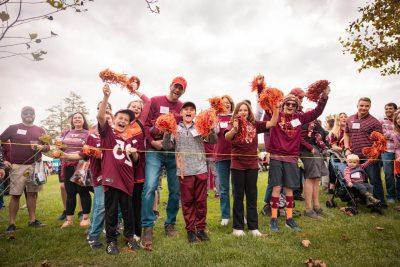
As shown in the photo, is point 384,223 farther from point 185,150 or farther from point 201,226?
point 185,150

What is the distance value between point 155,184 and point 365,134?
5222 millimetres

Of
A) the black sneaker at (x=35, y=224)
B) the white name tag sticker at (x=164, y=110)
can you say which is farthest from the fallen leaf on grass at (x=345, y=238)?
the black sneaker at (x=35, y=224)

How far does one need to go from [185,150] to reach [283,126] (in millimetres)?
2035

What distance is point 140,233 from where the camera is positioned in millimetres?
5051

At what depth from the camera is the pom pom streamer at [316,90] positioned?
559 centimetres

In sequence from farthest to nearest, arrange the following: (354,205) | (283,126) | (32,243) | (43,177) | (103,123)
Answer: (354,205) → (43,177) → (283,126) → (32,243) → (103,123)

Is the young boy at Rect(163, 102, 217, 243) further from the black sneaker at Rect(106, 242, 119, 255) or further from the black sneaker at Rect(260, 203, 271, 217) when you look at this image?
the black sneaker at Rect(260, 203, 271, 217)

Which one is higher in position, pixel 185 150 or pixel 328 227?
pixel 185 150


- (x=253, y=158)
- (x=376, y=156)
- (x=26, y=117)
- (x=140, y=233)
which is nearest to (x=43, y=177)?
(x=26, y=117)

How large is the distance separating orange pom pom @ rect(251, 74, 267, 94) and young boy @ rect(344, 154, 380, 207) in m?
2.92

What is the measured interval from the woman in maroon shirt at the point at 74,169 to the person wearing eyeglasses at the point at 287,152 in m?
3.89

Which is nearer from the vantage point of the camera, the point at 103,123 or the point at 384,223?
the point at 103,123

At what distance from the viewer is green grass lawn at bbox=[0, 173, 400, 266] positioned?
3.74 meters

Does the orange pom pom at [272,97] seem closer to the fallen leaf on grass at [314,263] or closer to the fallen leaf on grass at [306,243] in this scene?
the fallen leaf on grass at [306,243]
